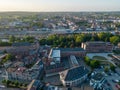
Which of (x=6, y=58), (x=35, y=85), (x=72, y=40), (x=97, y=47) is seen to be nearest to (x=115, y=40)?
(x=97, y=47)

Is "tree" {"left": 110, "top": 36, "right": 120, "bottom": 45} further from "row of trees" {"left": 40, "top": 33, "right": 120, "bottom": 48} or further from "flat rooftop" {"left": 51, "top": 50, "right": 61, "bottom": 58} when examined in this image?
"flat rooftop" {"left": 51, "top": 50, "right": 61, "bottom": 58}

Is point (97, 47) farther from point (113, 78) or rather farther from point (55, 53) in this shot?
point (113, 78)

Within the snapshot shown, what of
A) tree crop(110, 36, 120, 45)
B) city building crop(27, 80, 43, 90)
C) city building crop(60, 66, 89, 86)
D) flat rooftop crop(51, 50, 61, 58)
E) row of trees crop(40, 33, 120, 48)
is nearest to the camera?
city building crop(27, 80, 43, 90)

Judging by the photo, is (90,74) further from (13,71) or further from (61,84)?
(13,71)

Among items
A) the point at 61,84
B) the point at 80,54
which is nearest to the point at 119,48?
the point at 80,54

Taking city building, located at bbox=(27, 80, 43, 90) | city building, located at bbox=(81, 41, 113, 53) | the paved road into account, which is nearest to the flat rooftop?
city building, located at bbox=(81, 41, 113, 53)

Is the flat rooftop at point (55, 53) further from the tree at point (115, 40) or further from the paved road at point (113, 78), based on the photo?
the tree at point (115, 40)

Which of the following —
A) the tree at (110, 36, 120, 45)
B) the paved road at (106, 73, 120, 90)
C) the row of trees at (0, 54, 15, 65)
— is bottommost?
the paved road at (106, 73, 120, 90)

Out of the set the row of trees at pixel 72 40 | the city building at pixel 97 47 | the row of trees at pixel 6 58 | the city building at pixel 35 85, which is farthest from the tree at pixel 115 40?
the city building at pixel 35 85
